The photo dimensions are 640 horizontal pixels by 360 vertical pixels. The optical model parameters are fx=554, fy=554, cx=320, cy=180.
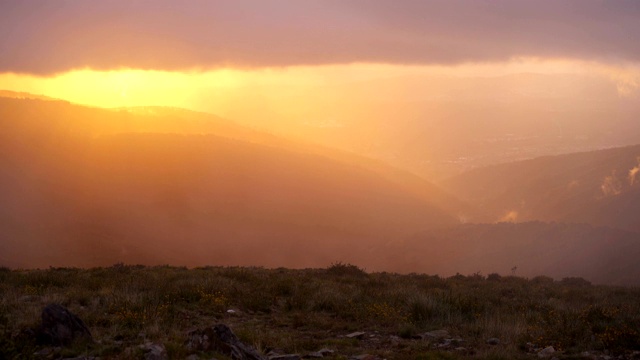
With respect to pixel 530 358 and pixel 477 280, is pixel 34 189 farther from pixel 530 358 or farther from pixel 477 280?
pixel 530 358

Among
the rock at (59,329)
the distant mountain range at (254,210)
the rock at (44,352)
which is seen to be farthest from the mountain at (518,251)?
the rock at (44,352)

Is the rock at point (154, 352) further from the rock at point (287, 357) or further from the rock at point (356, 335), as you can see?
the rock at point (356, 335)

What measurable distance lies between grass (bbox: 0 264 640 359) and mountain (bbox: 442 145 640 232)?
262 feet

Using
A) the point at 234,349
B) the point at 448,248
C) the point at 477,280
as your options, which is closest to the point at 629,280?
the point at 448,248

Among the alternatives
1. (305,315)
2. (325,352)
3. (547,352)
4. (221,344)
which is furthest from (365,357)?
(305,315)

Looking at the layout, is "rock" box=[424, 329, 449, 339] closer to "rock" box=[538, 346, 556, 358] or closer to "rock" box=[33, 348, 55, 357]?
"rock" box=[538, 346, 556, 358]

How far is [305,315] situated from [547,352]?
5693mm

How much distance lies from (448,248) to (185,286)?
203 ft

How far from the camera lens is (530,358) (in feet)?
34.1

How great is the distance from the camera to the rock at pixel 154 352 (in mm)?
8805

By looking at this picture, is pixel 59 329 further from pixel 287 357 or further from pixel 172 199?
pixel 172 199

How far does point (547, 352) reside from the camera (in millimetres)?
10773

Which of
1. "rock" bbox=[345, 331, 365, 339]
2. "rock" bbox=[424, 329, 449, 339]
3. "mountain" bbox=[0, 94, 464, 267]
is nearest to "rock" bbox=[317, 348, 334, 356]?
"rock" bbox=[345, 331, 365, 339]

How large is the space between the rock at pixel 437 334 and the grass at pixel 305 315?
0.17m
